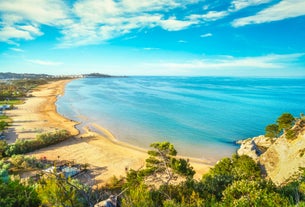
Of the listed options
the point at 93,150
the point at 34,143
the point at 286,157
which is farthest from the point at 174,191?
the point at 34,143

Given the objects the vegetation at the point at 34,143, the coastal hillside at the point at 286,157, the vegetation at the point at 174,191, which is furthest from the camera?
the vegetation at the point at 34,143

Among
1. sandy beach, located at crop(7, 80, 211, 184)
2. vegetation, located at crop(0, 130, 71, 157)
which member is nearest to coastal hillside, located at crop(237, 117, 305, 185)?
sandy beach, located at crop(7, 80, 211, 184)

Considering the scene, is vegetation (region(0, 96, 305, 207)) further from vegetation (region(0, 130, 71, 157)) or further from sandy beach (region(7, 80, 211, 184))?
vegetation (region(0, 130, 71, 157))

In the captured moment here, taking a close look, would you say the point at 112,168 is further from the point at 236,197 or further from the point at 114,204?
the point at 236,197

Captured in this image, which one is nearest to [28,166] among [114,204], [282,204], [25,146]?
[25,146]

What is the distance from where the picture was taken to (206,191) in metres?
10.3

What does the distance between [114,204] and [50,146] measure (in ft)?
75.2

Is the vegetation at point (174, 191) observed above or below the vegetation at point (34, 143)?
above

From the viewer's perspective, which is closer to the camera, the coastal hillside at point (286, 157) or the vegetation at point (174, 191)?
the vegetation at point (174, 191)

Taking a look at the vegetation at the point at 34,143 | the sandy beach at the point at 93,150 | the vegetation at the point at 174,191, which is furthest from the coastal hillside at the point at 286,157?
the vegetation at the point at 34,143

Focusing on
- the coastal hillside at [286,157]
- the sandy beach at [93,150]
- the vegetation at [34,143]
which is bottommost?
the sandy beach at [93,150]

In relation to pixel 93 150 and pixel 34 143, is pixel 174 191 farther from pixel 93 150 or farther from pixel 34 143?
pixel 34 143

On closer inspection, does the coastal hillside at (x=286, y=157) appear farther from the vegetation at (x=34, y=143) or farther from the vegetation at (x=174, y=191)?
the vegetation at (x=34, y=143)

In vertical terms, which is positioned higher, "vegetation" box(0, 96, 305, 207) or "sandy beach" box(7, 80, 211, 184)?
"vegetation" box(0, 96, 305, 207)
